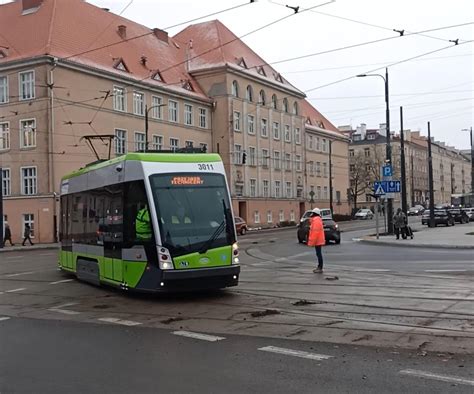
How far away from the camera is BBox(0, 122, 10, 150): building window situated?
46.0 meters

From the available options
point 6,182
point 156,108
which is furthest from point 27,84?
point 156,108

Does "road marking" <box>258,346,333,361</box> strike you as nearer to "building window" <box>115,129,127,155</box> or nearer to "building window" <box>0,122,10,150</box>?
"building window" <box>0,122,10,150</box>

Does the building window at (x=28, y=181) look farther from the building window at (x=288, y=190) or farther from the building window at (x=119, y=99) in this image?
the building window at (x=288, y=190)

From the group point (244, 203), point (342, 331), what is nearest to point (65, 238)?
point (342, 331)

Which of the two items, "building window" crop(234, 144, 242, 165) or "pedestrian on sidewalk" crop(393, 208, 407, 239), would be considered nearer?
"pedestrian on sidewalk" crop(393, 208, 407, 239)

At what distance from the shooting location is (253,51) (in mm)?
73312

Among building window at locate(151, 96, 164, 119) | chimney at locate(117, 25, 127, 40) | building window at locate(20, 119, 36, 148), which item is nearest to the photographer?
building window at locate(20, 119, 36, 148)

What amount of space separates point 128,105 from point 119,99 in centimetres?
107

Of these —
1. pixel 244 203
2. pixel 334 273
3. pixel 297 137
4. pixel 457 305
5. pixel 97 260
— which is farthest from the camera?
pixel 297 137

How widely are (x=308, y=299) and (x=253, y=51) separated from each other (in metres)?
64.6

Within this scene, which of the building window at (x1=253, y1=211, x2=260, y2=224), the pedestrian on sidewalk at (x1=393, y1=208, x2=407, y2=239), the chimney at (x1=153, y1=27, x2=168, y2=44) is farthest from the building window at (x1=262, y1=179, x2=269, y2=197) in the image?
the pedestrian on sidewalk at (x1=393, y1=208, x2=407, y2=239)

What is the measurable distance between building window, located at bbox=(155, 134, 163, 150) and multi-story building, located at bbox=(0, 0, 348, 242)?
120mm

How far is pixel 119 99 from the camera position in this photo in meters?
50.8

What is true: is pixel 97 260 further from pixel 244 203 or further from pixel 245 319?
pixel 244 203
